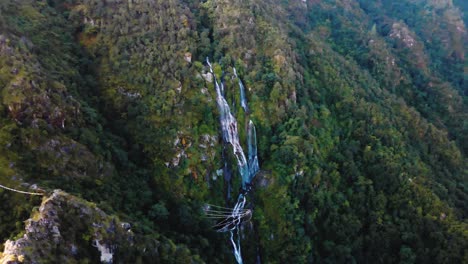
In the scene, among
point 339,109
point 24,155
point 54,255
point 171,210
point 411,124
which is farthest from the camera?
point 411,124

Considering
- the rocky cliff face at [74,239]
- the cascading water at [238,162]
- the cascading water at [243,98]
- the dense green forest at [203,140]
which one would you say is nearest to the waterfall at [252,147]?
the cascading water at [238,162]

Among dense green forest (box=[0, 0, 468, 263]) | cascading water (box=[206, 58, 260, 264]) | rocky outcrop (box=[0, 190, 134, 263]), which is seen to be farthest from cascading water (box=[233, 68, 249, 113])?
rocky outcrop (box=[0, 190, 134, 263])

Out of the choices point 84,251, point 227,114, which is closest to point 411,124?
point 227,114

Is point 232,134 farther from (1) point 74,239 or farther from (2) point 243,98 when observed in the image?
(1) point 74,239

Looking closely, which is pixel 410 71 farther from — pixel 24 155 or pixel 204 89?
pixel 24 155

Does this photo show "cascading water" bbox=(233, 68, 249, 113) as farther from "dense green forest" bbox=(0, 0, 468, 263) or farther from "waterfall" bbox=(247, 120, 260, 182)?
"waterfall" bbox=(247, 120, 260, 182)

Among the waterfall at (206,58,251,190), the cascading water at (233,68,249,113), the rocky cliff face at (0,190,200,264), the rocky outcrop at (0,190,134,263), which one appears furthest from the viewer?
the cascading water at (233,68,249,113)
